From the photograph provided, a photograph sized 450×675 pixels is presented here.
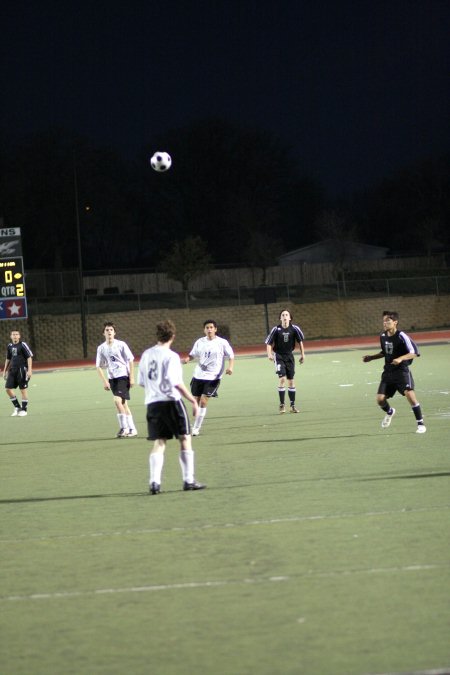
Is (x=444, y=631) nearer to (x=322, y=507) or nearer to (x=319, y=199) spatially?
(x=322, y=507)

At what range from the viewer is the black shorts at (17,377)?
2153cm

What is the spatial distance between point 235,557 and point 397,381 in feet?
24.3

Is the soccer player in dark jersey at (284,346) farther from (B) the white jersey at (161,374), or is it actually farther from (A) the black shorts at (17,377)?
(B) the white jersey at (161,374)

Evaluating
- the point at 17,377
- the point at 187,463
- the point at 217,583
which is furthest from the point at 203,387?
the point at 217,583

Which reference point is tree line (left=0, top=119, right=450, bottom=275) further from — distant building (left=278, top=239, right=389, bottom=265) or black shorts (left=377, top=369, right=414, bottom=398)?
black shorts (left=377, top=369, right=414, bottom=398)

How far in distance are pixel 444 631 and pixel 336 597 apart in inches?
36.4

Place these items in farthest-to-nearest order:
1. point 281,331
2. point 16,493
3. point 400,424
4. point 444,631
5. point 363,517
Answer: point 281,331, point 400,424, point 16,493, point 363,517, point 444,631

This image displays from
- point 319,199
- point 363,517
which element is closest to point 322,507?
point 363,517

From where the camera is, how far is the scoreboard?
117 feet

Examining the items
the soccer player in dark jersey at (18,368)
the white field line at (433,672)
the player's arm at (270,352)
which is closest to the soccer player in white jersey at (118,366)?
the player's arm at (270,352)

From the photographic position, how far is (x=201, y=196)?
92.0m

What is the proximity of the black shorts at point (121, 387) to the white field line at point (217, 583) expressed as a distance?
973 cm

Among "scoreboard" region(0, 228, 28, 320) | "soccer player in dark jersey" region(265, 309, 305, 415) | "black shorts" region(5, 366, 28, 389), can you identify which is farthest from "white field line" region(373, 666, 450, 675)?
"scoreboard" region(0, 228, 28, 320)

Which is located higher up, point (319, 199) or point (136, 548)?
point (319, 199)
